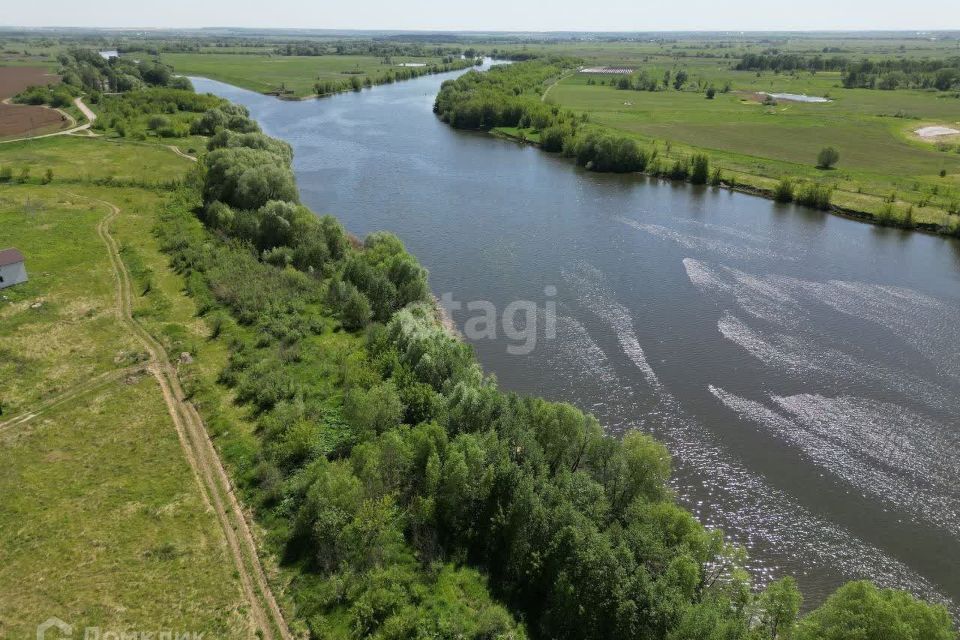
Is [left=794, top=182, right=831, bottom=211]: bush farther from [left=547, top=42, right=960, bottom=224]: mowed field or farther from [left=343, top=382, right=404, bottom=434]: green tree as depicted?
[left=343, top=382, right=404, bottom=434]: green tree

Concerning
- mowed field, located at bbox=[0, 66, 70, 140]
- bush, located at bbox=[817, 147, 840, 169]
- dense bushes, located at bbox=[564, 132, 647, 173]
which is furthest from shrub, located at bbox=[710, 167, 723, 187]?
mowed field, located at bbox=[0, 66, 70, 140]

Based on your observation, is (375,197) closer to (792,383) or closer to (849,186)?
(792,383)

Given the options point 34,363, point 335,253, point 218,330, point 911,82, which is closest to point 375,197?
point 335,253

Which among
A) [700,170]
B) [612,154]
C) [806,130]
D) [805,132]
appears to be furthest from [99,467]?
[806,130]

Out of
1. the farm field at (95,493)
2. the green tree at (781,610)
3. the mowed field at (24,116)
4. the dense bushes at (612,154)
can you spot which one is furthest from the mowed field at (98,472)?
the mowed field at (24,116)

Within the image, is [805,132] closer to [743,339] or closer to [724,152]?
[724,152]

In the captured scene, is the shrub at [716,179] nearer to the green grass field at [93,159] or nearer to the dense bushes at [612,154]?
the dense bushes at [612,154]
